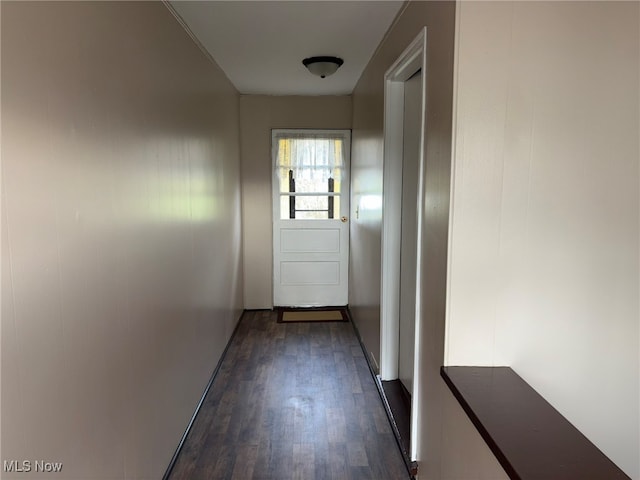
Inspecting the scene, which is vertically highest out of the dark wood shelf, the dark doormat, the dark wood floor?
the dark wood shelf

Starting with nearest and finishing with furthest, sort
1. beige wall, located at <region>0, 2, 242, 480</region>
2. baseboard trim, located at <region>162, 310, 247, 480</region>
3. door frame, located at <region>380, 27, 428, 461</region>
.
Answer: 1. beige wall, located at <region>0, 2, 242, 480</region>
2. baseboard trim, located at <region>162, 310, 247, 480</region>
3. door frame, located at <region>380, 27, 428, 461</region>

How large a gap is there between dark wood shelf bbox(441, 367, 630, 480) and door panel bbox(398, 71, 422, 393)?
41.2 inches

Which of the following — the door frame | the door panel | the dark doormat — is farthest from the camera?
the dark doormat

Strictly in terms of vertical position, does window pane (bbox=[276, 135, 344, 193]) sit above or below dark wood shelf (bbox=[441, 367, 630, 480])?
above

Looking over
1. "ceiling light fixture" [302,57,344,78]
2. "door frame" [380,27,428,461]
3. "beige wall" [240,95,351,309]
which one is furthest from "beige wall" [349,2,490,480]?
"beige wall" [240,95,351,309]

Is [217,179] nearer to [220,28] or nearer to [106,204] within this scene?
[220,28]

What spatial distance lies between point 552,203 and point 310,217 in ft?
11.3

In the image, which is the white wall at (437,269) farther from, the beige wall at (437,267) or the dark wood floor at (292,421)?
the dark wood floor at (292,421)

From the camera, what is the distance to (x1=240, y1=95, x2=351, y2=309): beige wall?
4.70m

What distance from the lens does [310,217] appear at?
4.92 m

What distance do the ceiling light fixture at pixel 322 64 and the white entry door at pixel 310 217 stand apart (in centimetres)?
144

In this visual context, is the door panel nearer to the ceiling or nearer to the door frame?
the door frame

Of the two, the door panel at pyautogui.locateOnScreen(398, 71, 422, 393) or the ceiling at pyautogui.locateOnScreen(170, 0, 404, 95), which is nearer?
the ceiling at pyautogui.locateOnScreen(170, 0, 404, 95)

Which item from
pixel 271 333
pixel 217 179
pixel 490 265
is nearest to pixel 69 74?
pixel 490 265
